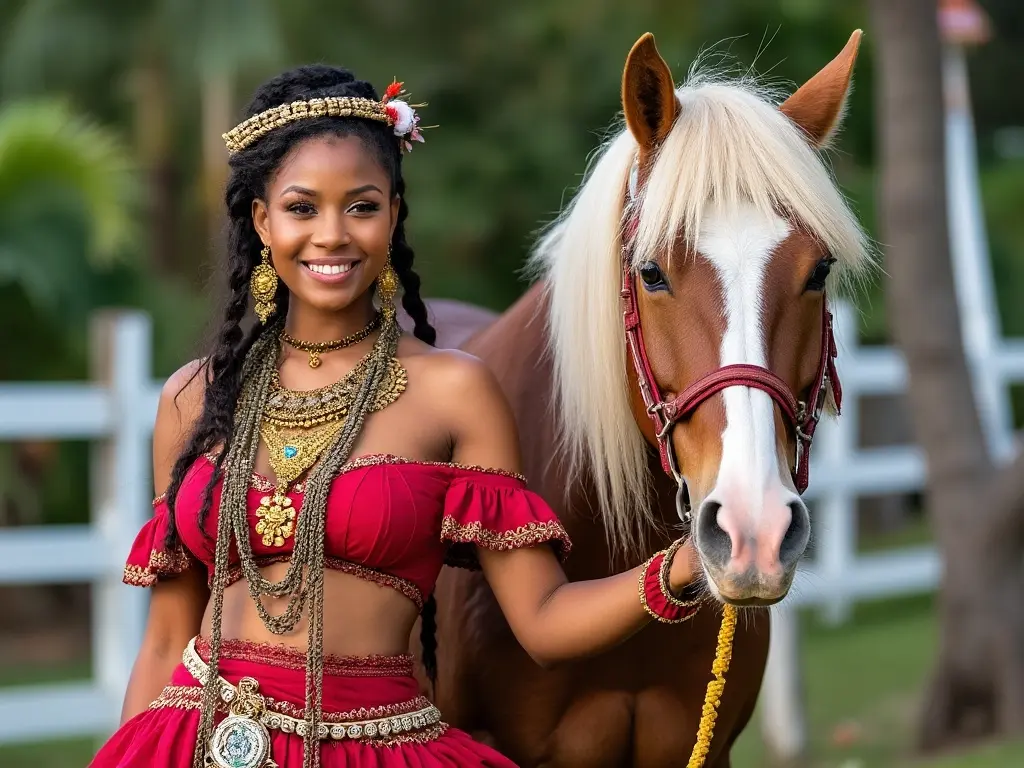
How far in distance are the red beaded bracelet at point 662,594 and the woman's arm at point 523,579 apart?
0.24ft

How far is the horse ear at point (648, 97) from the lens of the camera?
94.1 inches

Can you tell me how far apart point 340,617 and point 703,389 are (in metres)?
0.67

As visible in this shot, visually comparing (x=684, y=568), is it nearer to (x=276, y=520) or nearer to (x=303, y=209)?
(x=276, y=520)

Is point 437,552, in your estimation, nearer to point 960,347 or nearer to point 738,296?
point 738,296

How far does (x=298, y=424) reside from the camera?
236cm

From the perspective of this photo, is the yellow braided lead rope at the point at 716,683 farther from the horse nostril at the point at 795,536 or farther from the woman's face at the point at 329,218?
the woman's face at the point at 329,218

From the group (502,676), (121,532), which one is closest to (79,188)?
(121,532)

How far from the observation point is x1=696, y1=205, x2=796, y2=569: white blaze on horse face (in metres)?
1.97

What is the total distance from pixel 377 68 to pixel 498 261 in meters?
1.83

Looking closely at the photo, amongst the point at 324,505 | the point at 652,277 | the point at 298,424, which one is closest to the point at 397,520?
the point at 324,505

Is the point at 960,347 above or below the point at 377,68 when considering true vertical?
below

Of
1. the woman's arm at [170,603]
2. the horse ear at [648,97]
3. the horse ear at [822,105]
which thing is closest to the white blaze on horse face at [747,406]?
the horse ear at [648,97]

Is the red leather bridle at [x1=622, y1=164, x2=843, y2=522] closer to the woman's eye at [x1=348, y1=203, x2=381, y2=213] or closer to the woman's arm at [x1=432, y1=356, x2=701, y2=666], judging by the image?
the woman's arm at [x1=432, y1=356, x2=701, y2=666]

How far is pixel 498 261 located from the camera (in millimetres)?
11297
